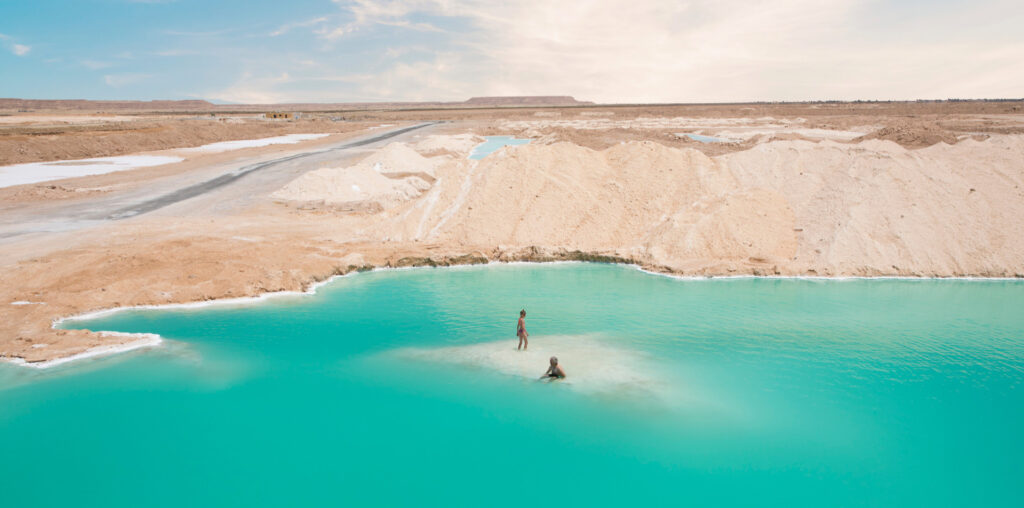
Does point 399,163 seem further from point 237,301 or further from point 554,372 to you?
point 554,372

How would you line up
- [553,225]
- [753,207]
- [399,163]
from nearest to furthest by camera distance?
[753,207] < [553,225] < [399,163]

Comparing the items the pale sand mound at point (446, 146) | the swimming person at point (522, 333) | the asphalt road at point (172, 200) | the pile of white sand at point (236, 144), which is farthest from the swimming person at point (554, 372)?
the pile of white sand at point (236, 144)

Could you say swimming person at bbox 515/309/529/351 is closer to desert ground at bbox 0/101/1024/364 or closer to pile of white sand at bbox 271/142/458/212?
desert ground at bbox 0/101/1024/364

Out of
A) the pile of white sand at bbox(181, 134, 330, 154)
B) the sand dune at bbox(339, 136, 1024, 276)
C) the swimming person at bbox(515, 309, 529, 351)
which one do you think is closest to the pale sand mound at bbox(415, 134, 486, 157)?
the pile of white sand at bbox(181, 134, 330, 154)

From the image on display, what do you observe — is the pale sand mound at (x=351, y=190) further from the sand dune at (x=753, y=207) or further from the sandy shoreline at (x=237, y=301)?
the sandy shoreline at (x=237, y=301)

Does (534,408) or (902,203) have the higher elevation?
(902,203)

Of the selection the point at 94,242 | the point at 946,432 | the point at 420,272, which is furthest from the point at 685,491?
the point at 94,242

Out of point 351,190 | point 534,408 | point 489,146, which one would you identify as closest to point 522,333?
point 534,408
